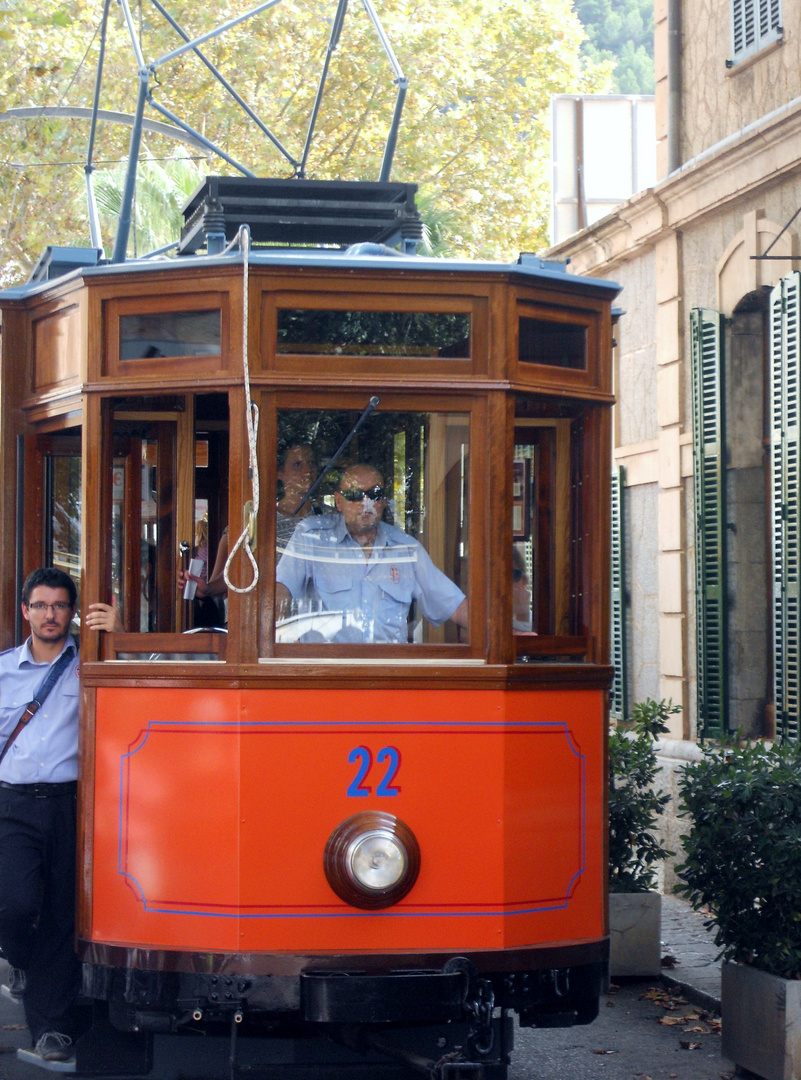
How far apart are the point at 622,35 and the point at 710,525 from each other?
5405 cm

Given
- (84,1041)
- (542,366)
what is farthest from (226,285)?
(84,1041)

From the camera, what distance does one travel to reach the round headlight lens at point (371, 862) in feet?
15.1

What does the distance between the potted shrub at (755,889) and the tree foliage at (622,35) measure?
50.2 m

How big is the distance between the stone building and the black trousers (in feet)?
15.3

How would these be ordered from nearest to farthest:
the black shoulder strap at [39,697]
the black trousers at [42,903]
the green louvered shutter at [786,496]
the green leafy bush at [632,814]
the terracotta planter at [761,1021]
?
the black trousers at [42,903], the black shoulder strap at [39,697], the terracotta planter at [761,1021], the green leafy bush at [632,814], the green louvered shutter at [786,496]

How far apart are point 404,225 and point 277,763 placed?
222cm

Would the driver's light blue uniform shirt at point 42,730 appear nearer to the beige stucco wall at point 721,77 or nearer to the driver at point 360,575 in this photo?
the driver at point 360,575

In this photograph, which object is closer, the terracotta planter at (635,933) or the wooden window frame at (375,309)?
the wooden window frame at (375,309)

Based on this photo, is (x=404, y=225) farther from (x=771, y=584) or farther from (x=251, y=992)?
(x=771, y=584)

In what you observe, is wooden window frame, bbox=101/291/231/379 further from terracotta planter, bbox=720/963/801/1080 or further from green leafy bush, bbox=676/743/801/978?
terracotta planter, bbox=720/963/801/1080

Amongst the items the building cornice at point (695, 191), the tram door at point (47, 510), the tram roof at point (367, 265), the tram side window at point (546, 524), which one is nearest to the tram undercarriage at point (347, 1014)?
the tram side window at point (546, 524)

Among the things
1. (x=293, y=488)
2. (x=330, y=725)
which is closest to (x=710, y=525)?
(x=293, y=488)

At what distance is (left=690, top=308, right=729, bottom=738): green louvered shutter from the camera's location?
31.1 ft

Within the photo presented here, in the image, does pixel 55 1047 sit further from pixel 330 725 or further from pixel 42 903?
pixel 330 725
